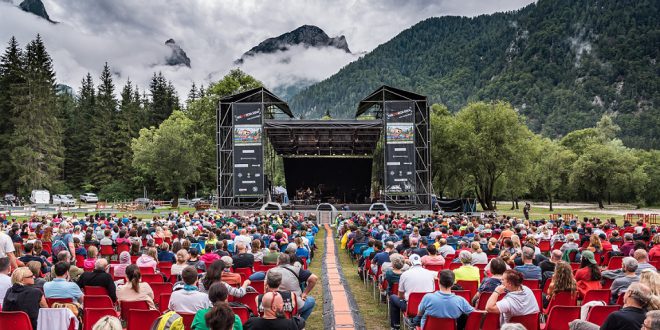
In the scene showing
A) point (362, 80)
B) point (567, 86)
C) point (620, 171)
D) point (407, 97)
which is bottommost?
point (620, 171)

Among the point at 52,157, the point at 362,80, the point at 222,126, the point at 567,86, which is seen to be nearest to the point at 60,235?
the point at 222,126

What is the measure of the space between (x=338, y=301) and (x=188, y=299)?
4692mm

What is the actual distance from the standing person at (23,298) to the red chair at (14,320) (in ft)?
1.37

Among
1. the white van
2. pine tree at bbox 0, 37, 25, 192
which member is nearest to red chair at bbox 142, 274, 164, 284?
the white van

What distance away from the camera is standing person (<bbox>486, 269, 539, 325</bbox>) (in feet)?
15.5

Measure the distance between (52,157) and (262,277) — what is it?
1876 inches

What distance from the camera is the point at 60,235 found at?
11.8 m

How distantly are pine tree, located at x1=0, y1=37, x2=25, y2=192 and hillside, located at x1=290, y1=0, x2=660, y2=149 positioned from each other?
94017 mm

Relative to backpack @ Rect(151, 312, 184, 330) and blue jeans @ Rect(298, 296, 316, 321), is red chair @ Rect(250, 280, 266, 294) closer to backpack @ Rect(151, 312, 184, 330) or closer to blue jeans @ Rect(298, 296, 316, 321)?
blue jeans @ Rect(298, 296, 316, 321)

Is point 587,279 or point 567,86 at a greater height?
point 567,86

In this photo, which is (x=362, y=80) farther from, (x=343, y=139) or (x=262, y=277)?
(x=262, y=277)

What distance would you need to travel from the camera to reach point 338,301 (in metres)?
9.00

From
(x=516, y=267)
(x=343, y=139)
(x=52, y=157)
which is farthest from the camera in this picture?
(x=52, y=157)

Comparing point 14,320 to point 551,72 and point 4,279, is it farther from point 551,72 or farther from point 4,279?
point 551,72
